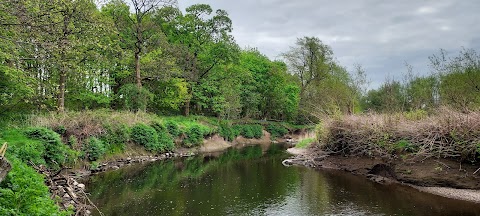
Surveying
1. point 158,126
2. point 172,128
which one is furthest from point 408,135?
point 172,128

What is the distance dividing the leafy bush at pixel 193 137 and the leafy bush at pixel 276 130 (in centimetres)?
1953

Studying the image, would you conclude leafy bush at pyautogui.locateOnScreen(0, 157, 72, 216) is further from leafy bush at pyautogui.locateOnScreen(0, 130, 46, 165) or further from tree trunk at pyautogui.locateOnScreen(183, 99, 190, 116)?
tree trunk at pyautogui.locateOnScreen(183, 99, 190, 116)

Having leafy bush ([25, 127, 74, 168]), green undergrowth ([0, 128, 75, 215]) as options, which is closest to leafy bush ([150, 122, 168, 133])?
green undergrowth ([0, 128, 75, 215])

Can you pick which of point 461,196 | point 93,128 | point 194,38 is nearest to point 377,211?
point 461,196

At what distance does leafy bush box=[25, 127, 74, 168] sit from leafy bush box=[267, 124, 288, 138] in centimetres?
3720

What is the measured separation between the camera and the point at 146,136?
27.0 metres

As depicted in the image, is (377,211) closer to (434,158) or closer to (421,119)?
(434,158)

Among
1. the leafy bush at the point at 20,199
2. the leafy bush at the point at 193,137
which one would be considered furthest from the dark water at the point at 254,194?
the leafy bush at the point at 193,137

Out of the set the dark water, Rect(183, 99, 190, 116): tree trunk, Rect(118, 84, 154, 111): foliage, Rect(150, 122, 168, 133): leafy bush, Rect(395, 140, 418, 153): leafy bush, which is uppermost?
Rect(118, 84, 154, 111): foliage

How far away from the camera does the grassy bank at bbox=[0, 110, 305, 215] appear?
8164 mm

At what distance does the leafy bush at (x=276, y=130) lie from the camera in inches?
2074

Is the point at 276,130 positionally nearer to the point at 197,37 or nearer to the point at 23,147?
the point at 197,37

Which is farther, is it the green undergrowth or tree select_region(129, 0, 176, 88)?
tree select_region(129, 0, 176, 88)

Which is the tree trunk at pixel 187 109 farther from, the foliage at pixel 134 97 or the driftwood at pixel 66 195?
the driftwood at pixel 66 195
